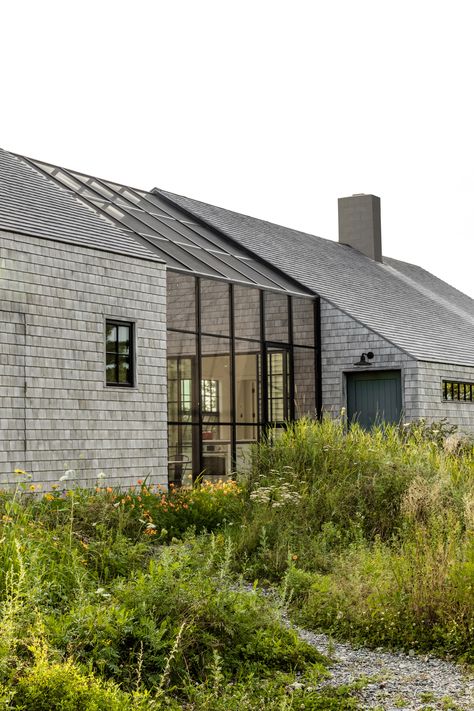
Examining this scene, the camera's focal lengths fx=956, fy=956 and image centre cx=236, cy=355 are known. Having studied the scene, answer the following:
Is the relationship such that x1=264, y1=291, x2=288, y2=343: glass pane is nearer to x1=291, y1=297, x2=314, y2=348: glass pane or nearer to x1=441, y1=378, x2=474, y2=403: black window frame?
x1=291, y1=297, x2=314, y2=348: glass pane

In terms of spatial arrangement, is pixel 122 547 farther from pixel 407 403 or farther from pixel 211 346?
pixel 407 403

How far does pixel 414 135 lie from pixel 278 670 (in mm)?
9248

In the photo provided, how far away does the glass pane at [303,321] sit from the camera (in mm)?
17688

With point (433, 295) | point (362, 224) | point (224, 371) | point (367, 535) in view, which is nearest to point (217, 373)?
point (224, 371)

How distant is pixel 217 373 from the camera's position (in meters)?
15.0

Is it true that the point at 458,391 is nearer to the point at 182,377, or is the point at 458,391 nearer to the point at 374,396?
the point at 374,396

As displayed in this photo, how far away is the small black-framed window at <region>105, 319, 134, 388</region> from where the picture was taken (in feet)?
41.8

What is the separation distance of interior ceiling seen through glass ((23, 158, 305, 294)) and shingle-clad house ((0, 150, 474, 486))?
5 centimetres

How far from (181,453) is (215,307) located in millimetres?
2531

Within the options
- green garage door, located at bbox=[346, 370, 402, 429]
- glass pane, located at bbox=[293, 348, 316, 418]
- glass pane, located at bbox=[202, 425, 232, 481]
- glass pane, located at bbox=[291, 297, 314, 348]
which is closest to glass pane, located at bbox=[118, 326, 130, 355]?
glass pane, located at bbox=[202, 425, 232, 481]

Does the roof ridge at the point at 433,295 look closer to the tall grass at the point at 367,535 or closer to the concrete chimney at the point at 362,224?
the concrete chimney at the point at 362,224

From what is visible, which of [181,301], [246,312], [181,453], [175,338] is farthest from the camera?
[246,312]

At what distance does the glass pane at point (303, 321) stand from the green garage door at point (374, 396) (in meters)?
1.08

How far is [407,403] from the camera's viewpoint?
17.5 m
